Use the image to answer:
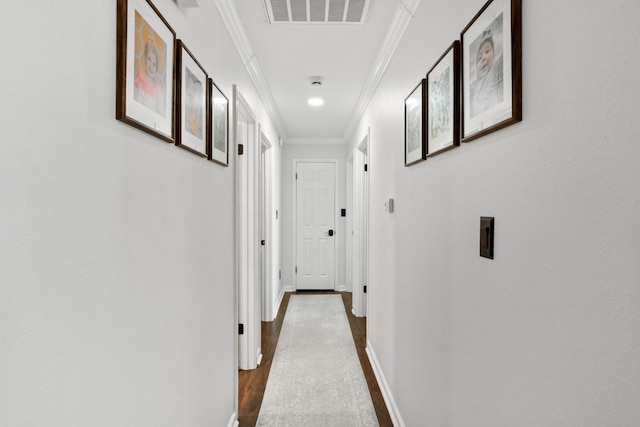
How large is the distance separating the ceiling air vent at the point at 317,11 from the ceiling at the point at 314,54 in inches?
0.8

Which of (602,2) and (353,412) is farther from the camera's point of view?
(353,412)

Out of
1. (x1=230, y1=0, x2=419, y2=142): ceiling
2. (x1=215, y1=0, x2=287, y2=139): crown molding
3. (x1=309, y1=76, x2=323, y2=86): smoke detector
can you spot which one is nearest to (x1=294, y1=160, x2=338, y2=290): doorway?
(x1=230, y1=0, x2=419, y2=142): ceiling

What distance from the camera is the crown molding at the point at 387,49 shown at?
1.93m

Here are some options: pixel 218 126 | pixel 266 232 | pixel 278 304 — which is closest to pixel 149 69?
pixel 218 126

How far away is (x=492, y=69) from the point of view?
41.6 inches

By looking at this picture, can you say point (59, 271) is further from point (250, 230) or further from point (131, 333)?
point (250, 230)

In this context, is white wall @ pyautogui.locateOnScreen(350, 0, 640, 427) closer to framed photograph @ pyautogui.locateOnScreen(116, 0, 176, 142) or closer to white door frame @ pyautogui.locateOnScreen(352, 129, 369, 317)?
framed photograph @ pyautogui.locateOnScreen(116, 0, 176, 142)

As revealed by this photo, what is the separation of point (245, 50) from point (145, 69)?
153 centimetres

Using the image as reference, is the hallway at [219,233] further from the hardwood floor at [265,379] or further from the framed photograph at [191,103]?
the hardwood floor at [265,379]

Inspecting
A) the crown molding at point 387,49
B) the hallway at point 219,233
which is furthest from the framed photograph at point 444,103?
the crown molding at point 387,49

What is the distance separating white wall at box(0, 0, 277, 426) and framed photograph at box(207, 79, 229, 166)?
0.31 metres

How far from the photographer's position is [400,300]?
86.3 inches

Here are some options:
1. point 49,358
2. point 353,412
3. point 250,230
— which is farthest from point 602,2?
point 250,230

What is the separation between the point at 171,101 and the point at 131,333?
728 mm
